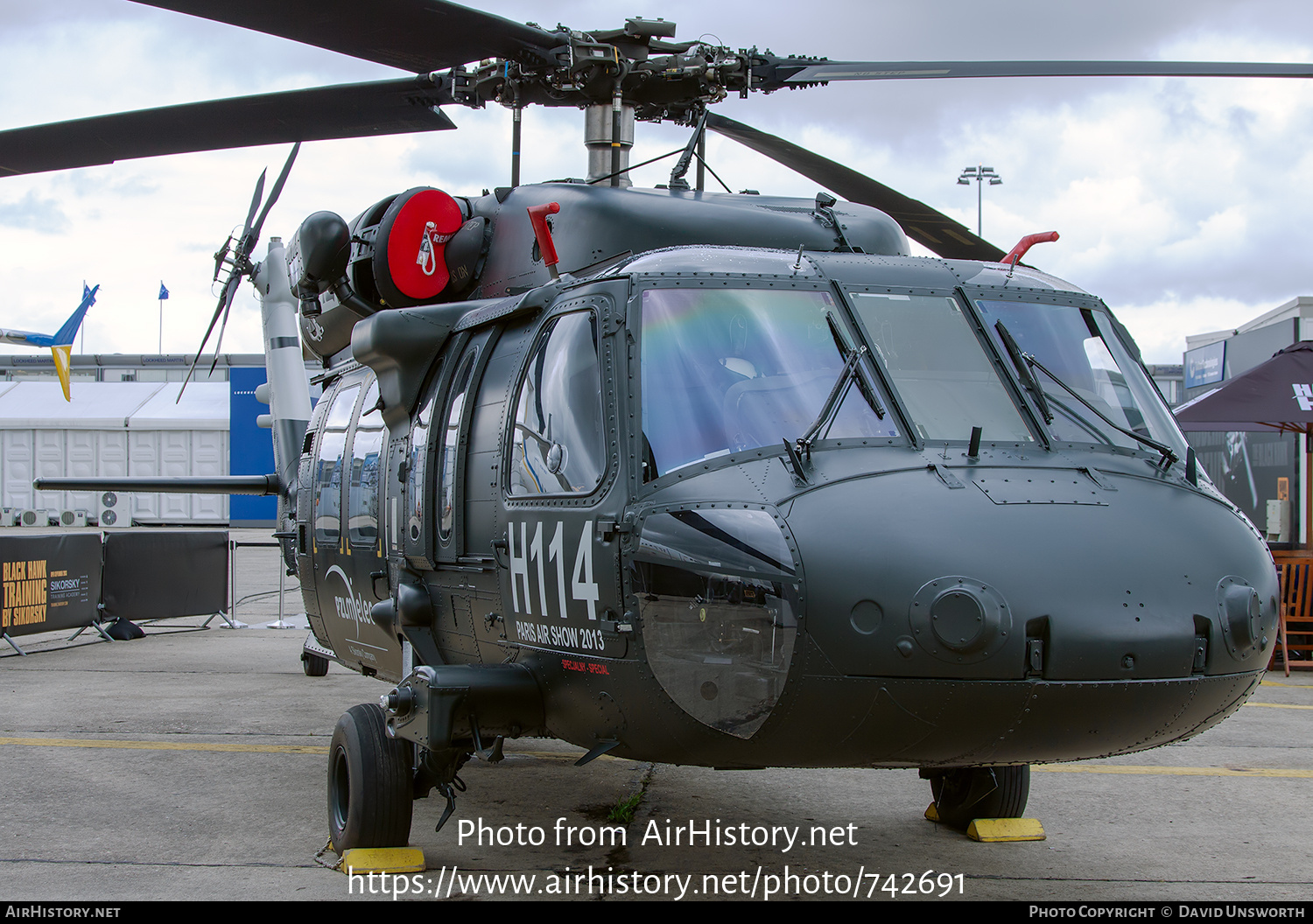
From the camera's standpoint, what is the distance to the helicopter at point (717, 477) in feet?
11.0

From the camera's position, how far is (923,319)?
14.2ft

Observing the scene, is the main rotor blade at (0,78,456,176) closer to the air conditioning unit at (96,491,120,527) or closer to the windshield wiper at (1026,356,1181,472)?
the windshield wiper at (1026,356,1181,472)

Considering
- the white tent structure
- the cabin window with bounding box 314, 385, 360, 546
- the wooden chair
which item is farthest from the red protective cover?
the white tent structure

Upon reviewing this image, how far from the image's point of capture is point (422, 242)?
18.9 ft

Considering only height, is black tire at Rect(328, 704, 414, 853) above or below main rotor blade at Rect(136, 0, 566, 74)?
below

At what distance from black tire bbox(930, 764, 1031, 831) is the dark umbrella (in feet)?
20.6

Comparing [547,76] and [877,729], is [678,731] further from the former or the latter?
[547,76]

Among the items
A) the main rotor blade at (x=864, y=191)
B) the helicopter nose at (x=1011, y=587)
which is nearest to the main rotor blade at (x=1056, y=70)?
the main rotor blade at (x=864, y=191)

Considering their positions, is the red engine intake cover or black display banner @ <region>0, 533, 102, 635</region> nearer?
the red engine intake cover

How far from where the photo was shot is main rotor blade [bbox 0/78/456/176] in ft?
21.1

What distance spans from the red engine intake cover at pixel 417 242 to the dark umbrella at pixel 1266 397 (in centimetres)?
761

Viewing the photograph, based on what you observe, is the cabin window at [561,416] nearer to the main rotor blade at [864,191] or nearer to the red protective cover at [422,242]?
the red protective cover at [422,242]

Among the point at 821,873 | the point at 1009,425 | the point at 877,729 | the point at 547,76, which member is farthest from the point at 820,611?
the point at 547,76

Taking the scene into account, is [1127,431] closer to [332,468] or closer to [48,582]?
[332,468]
